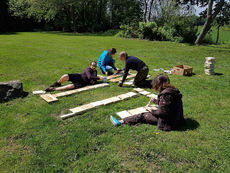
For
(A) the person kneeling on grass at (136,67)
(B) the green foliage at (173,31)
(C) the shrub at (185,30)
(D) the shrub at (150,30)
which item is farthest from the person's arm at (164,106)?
(D) the shrub at (150,30)

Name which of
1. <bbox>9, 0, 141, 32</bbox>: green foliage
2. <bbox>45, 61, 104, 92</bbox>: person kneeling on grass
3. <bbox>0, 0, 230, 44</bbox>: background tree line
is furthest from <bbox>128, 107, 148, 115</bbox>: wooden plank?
<bbox>9, 0, 141, 32</bbox>: green foliage

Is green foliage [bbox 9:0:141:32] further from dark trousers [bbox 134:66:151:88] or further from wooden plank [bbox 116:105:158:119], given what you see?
wooden plank [bbox 116:105:158:119]

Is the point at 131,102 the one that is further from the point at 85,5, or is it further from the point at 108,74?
the point at 85,5

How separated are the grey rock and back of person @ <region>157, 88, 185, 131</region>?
4337 mm

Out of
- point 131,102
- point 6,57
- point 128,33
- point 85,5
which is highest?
point 85,5

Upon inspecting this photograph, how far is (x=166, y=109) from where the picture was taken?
148 inches

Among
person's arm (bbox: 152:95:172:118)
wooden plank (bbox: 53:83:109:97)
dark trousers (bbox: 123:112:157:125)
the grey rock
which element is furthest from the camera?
wooden plank (bbox: 53:83:109:97)

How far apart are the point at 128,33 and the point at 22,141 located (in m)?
24.7

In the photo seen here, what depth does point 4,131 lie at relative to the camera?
3982 mm

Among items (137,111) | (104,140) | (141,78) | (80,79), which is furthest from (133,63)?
(104,140)

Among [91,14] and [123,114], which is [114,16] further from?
[123,114]

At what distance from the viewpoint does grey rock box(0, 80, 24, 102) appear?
5336 millimetres

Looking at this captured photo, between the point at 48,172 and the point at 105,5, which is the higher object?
the point at 105,5

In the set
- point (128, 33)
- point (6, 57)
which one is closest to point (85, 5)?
point (128, 33)
